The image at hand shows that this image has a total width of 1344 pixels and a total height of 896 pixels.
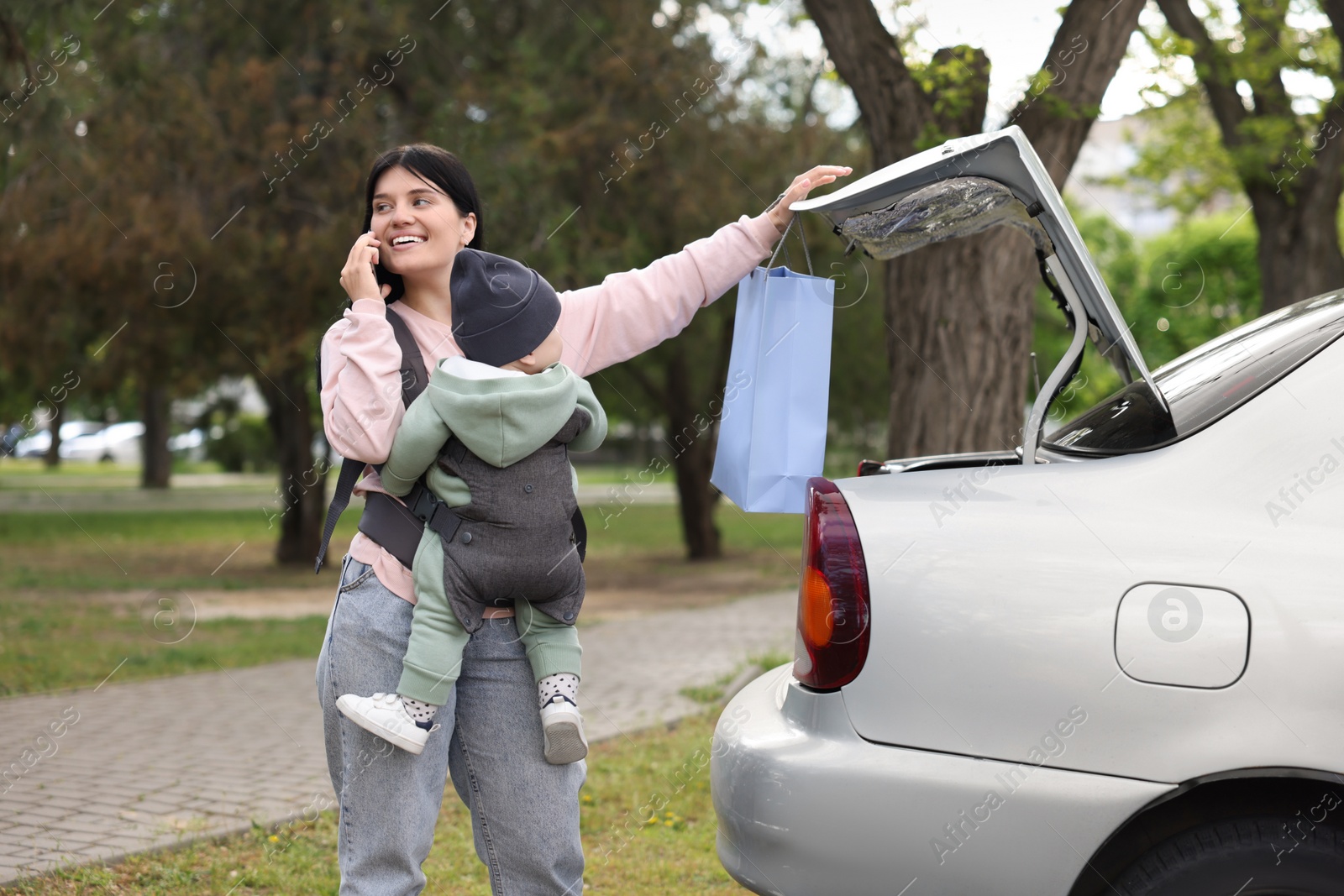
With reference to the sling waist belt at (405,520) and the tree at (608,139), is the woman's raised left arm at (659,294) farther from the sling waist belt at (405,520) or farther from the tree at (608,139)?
the tree at (608,139)

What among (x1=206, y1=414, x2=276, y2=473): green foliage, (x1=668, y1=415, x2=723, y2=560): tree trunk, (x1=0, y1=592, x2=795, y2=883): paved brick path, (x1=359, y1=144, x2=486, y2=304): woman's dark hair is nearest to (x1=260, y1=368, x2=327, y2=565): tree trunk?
(x1=668, y1=415, x2=723, y2=560): tree trunk

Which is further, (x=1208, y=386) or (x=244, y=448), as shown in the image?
(x=244, y=448)

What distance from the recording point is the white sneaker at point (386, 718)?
2238 millimetres

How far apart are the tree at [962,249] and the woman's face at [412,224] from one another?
3268 mm

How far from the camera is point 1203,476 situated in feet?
7.30

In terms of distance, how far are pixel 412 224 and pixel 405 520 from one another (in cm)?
58

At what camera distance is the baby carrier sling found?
2.32 meters

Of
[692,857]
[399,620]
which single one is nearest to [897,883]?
[399,620]

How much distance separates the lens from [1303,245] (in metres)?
10.4

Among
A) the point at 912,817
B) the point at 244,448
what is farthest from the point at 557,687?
the point at 244,448

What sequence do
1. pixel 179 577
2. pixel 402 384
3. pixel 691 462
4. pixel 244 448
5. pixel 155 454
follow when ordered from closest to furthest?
pixel 402 384, pixel 179 577, pixel 691 462, pixel 155 454, pixel 244 448

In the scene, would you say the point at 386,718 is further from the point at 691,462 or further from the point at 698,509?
the point at 698,509

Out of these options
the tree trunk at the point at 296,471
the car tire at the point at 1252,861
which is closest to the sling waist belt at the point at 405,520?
the car tire at the point at 1252,861

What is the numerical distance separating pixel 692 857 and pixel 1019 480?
2453 millimetres
